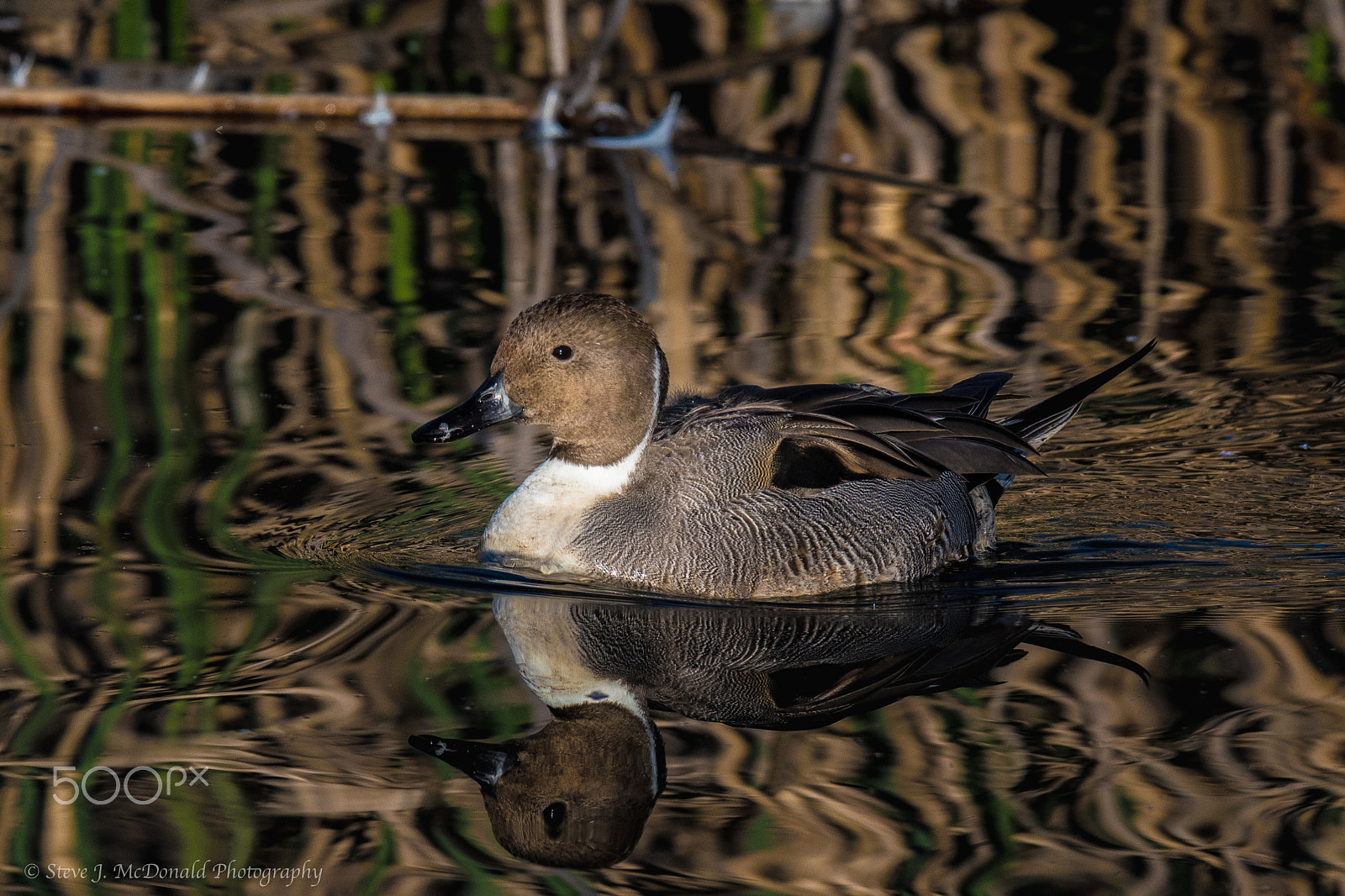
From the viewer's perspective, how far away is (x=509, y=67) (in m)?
13.1

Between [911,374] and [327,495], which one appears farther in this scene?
[911,374]

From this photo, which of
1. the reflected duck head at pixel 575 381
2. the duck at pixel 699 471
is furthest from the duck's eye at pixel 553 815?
the reflected duck head at pixel 575 381

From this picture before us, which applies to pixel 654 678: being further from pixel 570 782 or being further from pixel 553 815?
pixel 553 815

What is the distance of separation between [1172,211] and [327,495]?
5.58 m

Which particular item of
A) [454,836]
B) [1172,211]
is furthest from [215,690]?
[1172,211]

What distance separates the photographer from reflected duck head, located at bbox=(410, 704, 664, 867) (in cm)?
389

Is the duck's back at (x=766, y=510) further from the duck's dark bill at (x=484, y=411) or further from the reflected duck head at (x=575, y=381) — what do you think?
the duck's dark bill at (x=484, y=411)

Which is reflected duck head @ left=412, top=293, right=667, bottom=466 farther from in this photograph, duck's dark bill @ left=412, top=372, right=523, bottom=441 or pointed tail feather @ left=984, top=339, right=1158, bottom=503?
pointed tail feather @ left=984, top=339, right=1158, bottom=503

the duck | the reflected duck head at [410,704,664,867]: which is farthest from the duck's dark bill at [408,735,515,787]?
the duck

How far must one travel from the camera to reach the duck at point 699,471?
217 inches

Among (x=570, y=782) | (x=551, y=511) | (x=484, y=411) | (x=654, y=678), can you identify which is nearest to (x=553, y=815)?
(x=570, y=782)

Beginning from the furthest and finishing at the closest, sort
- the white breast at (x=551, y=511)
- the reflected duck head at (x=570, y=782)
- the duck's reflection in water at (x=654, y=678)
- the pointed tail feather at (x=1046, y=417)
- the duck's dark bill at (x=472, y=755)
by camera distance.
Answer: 1. the pointed tail feather at (x=1046, y=417)
2. the white breast at (x=551, y=511)
3. the duck's dark bill at (x=472, y=755)
4. the duck's reflection in water at (x=654, y=678)
5. the reflected duck head at (x=570, y=782)

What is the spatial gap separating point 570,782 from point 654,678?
25.6 inches

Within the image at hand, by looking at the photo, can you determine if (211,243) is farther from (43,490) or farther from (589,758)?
(589,758)
